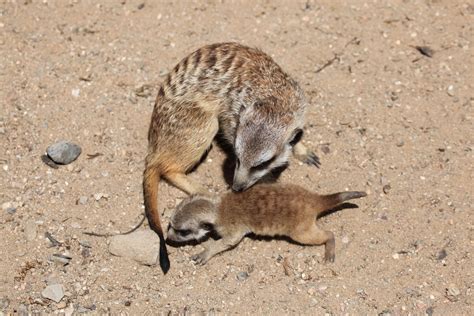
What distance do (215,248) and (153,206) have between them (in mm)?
436

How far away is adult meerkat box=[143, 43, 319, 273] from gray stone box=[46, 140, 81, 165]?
506mm

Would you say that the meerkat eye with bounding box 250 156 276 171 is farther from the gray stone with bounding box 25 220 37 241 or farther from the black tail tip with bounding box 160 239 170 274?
the gray stone with bounding box 25 220 37 241

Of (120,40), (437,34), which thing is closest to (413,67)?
(437,34)

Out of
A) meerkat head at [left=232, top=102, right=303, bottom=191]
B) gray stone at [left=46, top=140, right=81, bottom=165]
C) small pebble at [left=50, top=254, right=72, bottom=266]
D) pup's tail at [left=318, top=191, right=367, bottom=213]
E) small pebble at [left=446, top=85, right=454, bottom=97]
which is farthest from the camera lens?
small pebble at [left=446, top=85, right=454, bottom=97]

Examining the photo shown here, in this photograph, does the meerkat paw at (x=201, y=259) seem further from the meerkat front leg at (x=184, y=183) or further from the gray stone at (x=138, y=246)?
the meerkat front leg at (x=184, y=183)

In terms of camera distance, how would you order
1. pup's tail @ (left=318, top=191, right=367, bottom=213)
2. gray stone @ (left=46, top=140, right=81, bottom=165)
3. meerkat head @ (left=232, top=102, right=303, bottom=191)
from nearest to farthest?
meerkat head @ (left=232, top=102, right=303, bottom=191)
pup's tail @ (left=318, top=191, right=367, bottom=213)
gray stone @ (left=46, top=140, right=81, bottom=165)

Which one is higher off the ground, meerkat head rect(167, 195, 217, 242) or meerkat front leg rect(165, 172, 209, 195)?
meerkat head rect(167, 195, 217, 242)

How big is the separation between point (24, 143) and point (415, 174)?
2.54 metres

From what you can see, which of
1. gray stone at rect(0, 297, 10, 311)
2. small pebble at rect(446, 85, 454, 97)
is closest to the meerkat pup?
gray stone at rect(0, 297, 10, 311)

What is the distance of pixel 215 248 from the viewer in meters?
3.41

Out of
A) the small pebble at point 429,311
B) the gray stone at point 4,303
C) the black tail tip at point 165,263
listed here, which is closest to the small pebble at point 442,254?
the small pebble at point 429,311

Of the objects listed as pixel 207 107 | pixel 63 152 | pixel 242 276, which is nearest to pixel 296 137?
pixel 207 107

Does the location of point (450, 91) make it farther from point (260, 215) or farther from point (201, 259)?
point (201, 259)

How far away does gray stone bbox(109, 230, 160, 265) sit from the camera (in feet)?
11.1
